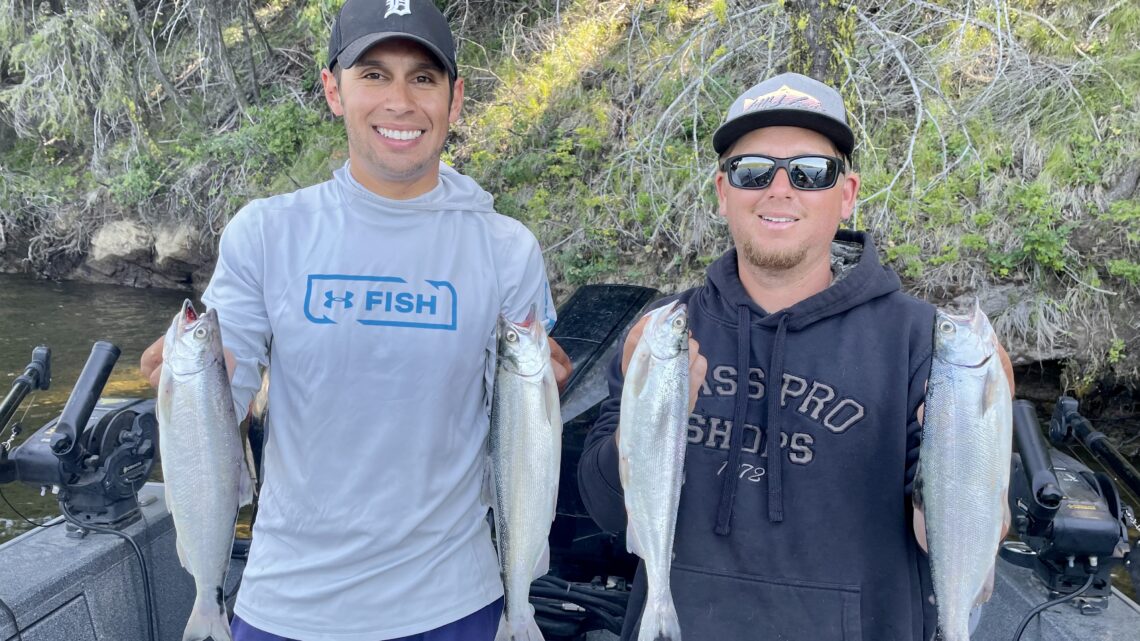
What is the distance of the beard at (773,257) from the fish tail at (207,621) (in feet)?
6.05

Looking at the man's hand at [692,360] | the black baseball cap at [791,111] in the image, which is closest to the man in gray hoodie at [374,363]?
the man's hand at [692,360]

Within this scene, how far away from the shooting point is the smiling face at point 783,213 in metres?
2.36

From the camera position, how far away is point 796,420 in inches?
89.8

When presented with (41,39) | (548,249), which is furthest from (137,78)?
(548,249)

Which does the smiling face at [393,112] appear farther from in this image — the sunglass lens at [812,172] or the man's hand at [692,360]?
the sunglass lens at [812,172]

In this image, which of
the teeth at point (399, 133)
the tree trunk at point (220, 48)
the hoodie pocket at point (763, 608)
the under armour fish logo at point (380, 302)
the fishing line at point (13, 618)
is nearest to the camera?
the hoodie pocket at point (763, 608)

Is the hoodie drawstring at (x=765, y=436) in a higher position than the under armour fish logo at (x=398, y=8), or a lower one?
lower

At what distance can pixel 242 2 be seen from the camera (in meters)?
13.8

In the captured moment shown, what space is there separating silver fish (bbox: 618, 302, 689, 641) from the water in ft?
23.0

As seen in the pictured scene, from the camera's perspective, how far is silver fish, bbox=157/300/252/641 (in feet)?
7.41

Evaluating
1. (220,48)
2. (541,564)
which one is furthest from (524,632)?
(220,48)

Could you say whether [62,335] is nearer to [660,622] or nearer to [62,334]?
[62,334]

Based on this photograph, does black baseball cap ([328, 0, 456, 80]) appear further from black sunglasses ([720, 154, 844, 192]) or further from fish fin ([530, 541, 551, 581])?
fish fin ([530, 541, 551, 581])

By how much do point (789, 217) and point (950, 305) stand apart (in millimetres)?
5841
